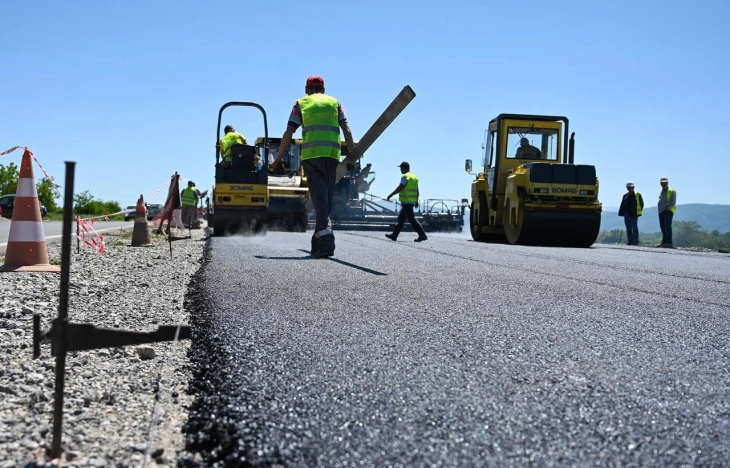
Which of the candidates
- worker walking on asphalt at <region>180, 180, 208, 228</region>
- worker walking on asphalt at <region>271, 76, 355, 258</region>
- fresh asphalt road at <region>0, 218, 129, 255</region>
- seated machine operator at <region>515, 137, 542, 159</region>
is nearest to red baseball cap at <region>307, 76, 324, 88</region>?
worker walking on asphalt at <region>271, 76, 355, 258</region>

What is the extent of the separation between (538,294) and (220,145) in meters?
10.8

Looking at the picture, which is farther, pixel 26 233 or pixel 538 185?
pixel 538 185

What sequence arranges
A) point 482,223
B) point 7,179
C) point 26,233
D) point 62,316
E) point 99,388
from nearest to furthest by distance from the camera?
point 62,316 → point 99,388 → point 26,233 → point 482,223 → point 7,179

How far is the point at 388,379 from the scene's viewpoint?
2.54 metres

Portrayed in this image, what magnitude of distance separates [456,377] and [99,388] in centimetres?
126

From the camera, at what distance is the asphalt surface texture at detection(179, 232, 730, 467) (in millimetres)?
1896

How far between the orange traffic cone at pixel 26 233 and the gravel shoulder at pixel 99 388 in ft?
5.23

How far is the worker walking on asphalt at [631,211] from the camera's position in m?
19.5

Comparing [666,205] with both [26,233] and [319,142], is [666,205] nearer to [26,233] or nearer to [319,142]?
[319,142]

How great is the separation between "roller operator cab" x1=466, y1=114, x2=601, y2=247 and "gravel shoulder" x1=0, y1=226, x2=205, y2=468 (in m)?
9.73

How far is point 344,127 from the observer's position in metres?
8.62

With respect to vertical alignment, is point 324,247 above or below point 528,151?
below

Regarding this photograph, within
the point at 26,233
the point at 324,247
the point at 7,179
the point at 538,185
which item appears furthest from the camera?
the point at 7,179

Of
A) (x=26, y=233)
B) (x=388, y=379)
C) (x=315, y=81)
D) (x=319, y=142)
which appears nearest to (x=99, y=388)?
(x=388, y=379)
